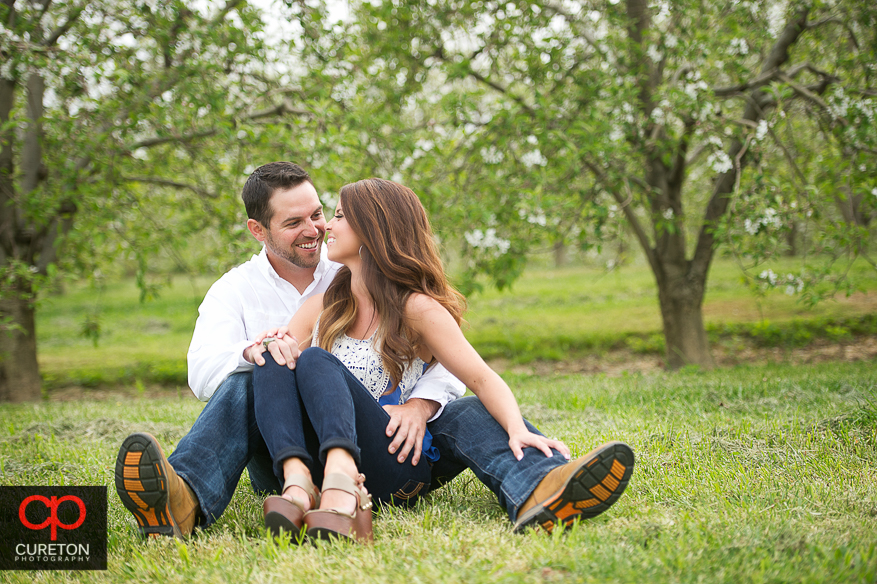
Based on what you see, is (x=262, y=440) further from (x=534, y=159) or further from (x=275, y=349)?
(x=534, y=159)

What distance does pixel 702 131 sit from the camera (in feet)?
19.1

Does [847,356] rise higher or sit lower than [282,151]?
lower

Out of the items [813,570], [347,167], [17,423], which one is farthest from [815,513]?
[17,423]

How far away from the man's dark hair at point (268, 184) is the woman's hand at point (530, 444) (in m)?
1.62

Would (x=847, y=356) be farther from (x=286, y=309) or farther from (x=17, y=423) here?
(x=17, y=423)

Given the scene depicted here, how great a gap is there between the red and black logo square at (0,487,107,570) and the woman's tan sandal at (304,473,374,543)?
28.5 inches

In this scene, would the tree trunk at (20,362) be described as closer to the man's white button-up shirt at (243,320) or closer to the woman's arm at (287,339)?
the man's white button-up shirt at (243,320)

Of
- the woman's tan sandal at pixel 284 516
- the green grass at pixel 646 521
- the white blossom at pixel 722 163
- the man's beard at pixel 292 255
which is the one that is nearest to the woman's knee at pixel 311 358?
the woman's tan sandal at pixel 284 516

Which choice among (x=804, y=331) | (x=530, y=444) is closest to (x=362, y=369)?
(x=530, y=444)

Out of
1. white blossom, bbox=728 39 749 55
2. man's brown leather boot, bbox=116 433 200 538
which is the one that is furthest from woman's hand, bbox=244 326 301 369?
white blossom, bbox=728 39 749 55

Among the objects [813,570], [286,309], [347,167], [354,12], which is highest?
[354,12]

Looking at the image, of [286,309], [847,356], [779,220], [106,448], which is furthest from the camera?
[847,356]

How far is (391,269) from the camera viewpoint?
7.99 feet

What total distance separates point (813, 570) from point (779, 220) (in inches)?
161
